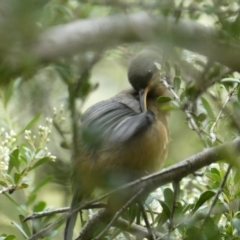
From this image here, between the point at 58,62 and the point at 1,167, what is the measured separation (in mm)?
1368

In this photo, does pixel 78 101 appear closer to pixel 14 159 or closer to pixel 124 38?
pixel 124 38

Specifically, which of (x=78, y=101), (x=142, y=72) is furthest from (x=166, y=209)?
(x=142, y=72)

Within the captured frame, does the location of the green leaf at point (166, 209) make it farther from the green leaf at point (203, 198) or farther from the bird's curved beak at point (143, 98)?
the bird's curved beak at point (143, 98)

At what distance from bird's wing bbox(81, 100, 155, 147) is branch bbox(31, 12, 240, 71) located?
1.11 metres

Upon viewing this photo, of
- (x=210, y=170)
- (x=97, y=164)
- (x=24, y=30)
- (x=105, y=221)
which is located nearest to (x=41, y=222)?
(x=105, y=221)

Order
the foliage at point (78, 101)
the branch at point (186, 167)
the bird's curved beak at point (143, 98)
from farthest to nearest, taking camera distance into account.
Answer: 1. the bird's curved beak at point (143, 98)
2. the branch at point (186, 167)
3. the foliage at point (78, 101)

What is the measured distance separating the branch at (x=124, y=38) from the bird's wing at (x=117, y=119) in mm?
1112

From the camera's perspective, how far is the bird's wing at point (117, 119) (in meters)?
2.93

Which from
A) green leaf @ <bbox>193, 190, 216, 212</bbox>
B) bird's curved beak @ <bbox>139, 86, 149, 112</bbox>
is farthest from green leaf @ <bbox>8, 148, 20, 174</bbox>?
bird's curved beak @ <bbox>139, 86, 149, 112</bbox>

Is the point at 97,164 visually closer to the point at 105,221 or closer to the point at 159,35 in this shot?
the point at 105,221

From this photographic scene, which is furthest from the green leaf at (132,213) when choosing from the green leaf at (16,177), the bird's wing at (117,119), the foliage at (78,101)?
the green leaf at (16,177)

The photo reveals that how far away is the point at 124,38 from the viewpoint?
1620mm

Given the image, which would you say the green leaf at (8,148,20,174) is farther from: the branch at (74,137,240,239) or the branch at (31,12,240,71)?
the branch at (31,12,240,71)

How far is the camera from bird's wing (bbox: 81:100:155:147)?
293 centimetres
